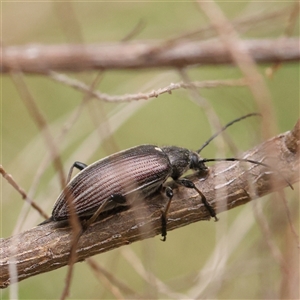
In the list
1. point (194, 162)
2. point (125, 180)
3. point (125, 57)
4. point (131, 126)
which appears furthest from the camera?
point (131, 126)

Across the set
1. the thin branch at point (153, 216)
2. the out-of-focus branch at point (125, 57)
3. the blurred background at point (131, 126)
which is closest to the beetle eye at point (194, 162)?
the thin branch at point (153, 216)

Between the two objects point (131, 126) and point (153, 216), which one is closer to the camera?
point (153, 216)

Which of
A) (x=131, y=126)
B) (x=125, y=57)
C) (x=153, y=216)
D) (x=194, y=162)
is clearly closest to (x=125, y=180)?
(x=153, y=216)

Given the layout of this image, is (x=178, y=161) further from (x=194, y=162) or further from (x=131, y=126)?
(x=131, y=126)

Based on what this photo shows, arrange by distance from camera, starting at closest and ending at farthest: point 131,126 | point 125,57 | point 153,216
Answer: point 125,57, point 153,216, point 131,126

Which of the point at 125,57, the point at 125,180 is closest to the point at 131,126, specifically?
the point at 125,180

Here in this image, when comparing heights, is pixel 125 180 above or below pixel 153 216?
above

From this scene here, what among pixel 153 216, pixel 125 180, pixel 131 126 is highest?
pixel 131 126
